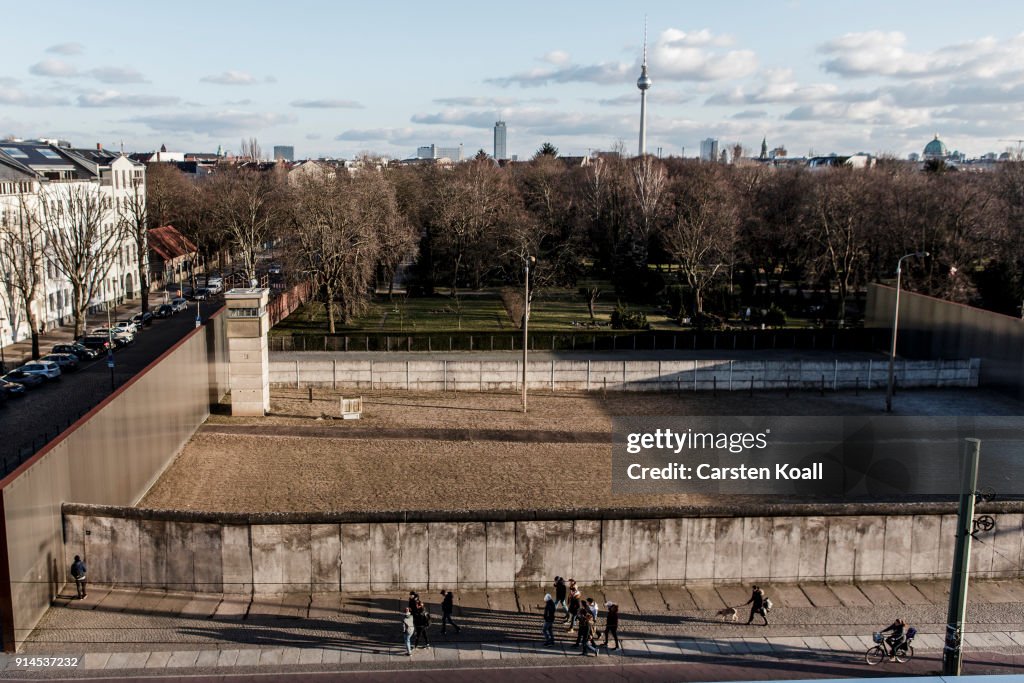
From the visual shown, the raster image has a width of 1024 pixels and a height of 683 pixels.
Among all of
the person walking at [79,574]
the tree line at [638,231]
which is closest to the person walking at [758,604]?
the person walking at [79,574]

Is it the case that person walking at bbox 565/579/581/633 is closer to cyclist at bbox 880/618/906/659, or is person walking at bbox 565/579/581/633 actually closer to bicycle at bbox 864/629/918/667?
bicycle at bbox 864/629/918/667

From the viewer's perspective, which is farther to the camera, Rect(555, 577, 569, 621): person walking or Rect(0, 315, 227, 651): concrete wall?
Rect(555, 577, 569, 621): person walking

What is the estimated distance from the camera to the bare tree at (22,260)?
46375mm

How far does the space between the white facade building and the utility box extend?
64.2 ft

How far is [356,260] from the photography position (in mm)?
53375

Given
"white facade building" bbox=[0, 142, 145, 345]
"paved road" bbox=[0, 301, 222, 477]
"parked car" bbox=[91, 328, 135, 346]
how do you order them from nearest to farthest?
"paved road" bbox=[0, 301, 222, 477] < "white facade building" bbox=[0, 142, 145, 345] < "parked car" bbox=[91, 328, 135, 346]

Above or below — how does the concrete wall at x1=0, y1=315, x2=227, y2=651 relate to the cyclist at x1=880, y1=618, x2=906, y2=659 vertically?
above

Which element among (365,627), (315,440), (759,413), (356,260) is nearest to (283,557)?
(365,627)

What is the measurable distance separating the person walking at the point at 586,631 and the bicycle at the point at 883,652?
5119 mm

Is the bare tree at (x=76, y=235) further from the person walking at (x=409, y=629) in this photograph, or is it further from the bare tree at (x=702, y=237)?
the person walking at (x=409, y=629)

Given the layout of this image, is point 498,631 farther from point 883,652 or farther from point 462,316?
point 462,316

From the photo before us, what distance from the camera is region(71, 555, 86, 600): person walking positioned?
714 inches

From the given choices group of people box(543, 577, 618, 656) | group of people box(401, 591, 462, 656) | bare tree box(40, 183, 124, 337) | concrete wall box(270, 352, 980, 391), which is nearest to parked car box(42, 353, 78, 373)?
bare tree box(40, 183, 124, 337)

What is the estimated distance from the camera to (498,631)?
17.6 metres
